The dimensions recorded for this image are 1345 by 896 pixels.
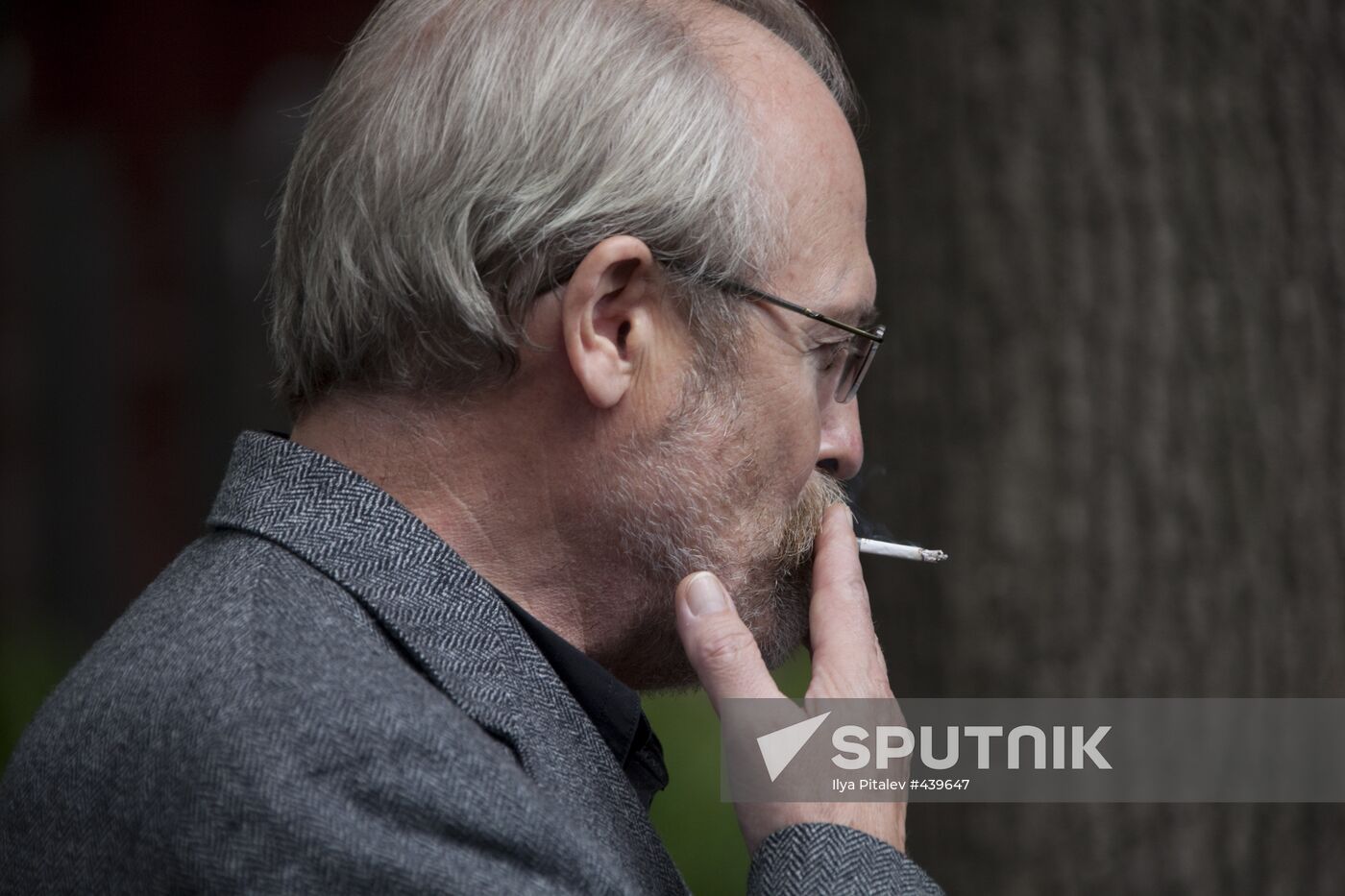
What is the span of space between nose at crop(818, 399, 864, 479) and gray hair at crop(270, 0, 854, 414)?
0.94ft

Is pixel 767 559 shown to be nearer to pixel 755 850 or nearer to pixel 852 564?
pixel 852 564

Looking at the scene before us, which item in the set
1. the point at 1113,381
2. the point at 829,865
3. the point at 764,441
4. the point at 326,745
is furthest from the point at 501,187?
the point at 1113,381

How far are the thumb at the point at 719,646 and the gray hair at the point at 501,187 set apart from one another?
1.16 ft

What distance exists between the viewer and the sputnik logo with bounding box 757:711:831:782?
1.53 meters

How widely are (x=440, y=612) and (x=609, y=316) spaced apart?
0.46m

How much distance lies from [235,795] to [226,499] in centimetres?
49

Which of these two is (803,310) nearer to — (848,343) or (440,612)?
(848,343)

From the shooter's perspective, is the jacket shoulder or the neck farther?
the neck

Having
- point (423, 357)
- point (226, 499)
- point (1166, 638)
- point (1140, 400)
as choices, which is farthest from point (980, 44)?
point (226, 499)

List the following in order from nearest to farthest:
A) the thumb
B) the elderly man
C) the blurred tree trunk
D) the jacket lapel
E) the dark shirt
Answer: the elderly man, the jacket lapel, the thumb, the dark shirt, the blurred tree trunk

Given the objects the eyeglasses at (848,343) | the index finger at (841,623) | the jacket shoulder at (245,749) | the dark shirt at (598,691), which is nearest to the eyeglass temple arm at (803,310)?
the eyeglasses at (848,343)

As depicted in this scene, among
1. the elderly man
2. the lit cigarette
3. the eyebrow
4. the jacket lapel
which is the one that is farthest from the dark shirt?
the eyebrow

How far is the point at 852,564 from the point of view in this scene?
1.85m

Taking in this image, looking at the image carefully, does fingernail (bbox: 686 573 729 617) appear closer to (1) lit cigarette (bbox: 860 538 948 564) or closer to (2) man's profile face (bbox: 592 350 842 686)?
(2) man's profile face (bbox: 592 350 842 686)
